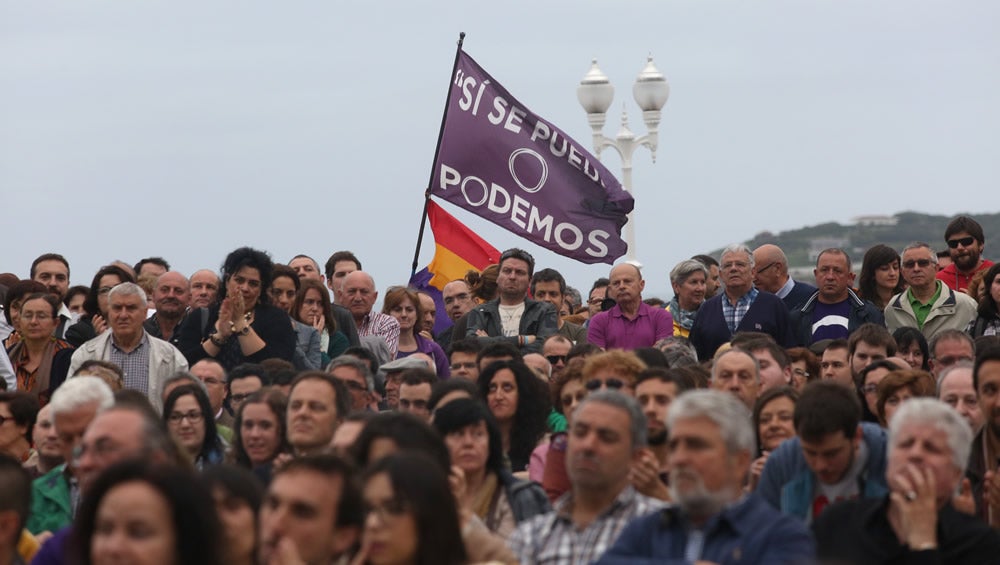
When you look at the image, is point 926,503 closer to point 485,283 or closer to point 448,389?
point 448,389

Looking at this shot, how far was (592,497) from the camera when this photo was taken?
7.46m

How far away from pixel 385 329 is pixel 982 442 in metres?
6.65

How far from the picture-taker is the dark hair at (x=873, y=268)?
49.4 feet

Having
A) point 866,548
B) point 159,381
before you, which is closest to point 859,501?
point 866,548

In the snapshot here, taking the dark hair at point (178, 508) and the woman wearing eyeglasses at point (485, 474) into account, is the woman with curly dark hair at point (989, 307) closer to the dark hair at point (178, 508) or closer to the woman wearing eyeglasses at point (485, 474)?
the woman wearing eyeglasses at point (485, 474)

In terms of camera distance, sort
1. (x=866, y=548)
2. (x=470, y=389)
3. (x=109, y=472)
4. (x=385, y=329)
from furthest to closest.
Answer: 1. (x=385, y=329)
2. (x=470, y=389)
3. (x=866, y=548)
4. (x=109, y=472)

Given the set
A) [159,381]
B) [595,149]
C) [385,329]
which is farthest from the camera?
[595,149]

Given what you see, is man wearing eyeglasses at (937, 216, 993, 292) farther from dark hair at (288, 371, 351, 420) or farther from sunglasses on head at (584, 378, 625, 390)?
dark hair at (288, 371, 351, 420)

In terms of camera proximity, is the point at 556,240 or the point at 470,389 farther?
the point at 556,240

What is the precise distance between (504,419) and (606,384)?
3.01ft

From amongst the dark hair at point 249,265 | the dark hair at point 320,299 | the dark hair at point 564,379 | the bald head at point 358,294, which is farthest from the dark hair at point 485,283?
the dark hair at point 564,379

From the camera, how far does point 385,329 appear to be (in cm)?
1470

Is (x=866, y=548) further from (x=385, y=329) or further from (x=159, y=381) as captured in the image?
(x=385, y=329)

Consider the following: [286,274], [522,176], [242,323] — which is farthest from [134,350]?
[522,176]
